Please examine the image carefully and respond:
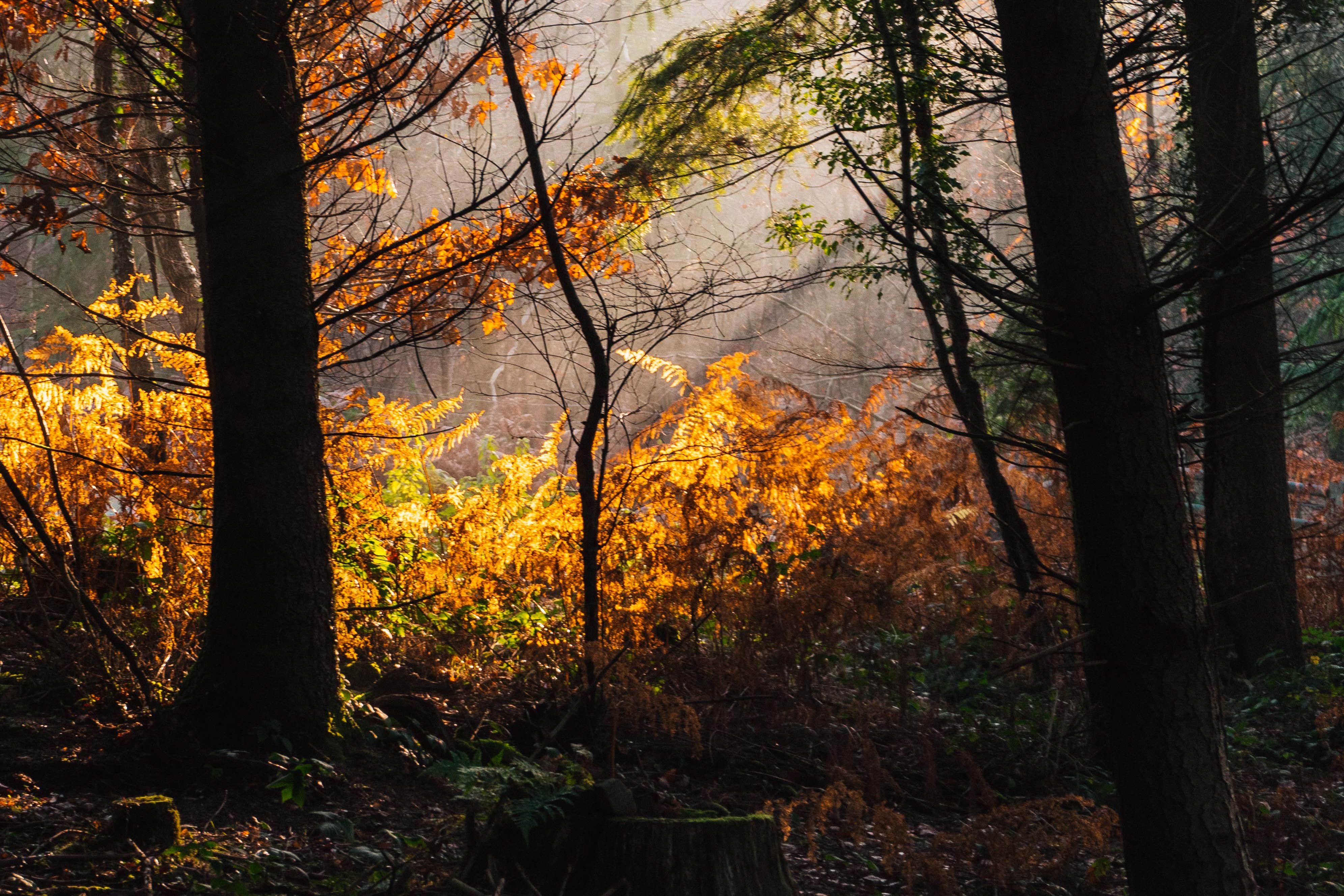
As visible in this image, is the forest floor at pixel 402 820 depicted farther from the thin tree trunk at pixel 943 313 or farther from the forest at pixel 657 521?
the thin tree trunk at pixel 943 313

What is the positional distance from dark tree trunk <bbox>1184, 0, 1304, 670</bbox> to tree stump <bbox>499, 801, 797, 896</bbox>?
16.5 feet

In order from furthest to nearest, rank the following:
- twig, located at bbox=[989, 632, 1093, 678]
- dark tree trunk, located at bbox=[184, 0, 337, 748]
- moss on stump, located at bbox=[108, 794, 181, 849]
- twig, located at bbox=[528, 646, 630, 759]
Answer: twig, located at bbox=[528, 646, 630, 759]
dark tree trunk, located at bbox=[184, 0, 337, 748]
moss on stump, located at bbox=[108, 794, 181, 849]
twig, located at bbox=[989, 632, 1093, 678]

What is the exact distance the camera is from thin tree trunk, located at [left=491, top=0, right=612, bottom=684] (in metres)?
4.23

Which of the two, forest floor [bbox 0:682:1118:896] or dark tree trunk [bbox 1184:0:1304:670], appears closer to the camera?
forest floor [bbox 0:682:1118:896]

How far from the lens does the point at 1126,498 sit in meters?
2.61

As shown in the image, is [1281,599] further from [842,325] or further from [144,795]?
[842,325]

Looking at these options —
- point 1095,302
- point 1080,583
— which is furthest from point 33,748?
point 1095,302

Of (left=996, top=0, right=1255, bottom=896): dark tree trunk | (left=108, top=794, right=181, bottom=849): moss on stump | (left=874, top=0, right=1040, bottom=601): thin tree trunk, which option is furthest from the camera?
(left=874, top=0, right=1040, bottom=601): thin tree trunk

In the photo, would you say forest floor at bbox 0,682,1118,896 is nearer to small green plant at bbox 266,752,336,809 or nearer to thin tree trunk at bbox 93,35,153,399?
small green plant at bbox 266,752,336,809

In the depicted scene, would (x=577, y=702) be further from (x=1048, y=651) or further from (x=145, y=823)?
(x=1048, y=651)

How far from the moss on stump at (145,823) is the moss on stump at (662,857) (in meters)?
1.06

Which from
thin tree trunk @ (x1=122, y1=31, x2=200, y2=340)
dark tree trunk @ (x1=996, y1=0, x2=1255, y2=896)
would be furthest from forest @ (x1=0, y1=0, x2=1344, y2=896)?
thin tree trunk @ (x1=122, y1=31, x2=200, y2=340)

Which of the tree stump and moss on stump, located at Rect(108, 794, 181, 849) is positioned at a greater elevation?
moss on stump, located at Rect(108, 794, 181, 849)

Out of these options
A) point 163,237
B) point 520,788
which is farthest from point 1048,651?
point 163,237
